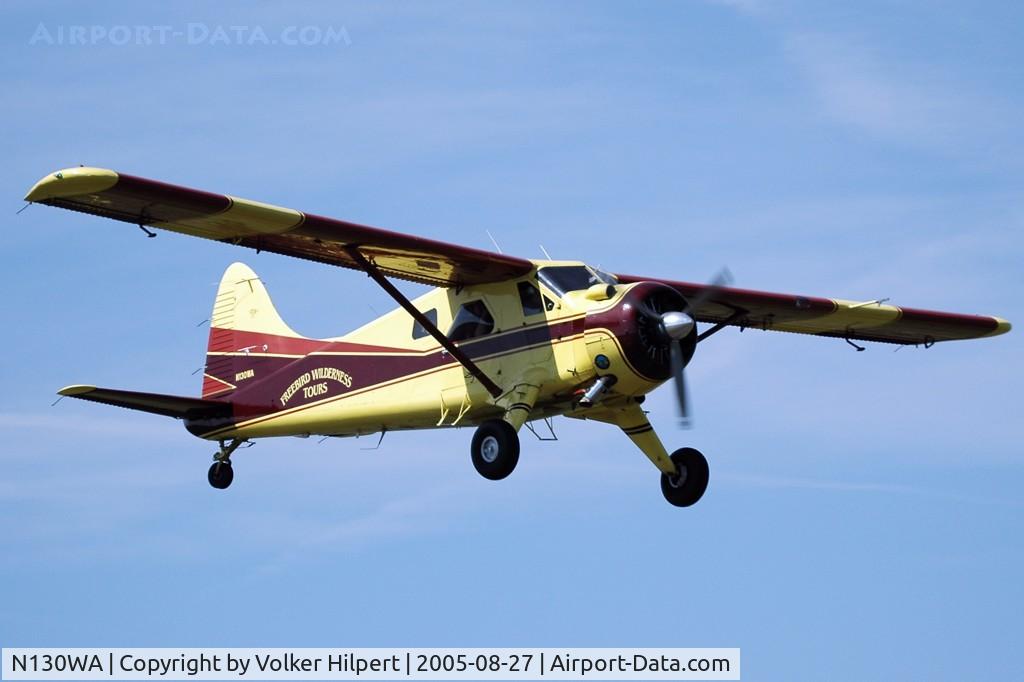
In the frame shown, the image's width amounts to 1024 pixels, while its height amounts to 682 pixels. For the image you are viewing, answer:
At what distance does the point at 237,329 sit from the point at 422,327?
5.01 metres

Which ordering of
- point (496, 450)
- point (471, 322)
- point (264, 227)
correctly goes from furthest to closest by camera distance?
point (471, 322)
point (496, 450)
point (264, 227)

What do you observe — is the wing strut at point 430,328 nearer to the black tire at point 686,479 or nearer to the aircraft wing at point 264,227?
the aircraft wing at point 264,227

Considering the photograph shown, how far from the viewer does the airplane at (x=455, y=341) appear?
20484mm

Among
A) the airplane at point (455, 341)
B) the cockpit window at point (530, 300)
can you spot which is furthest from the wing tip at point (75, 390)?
the cockpit window at point (530, 300)

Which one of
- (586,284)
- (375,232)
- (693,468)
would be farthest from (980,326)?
(375,232)

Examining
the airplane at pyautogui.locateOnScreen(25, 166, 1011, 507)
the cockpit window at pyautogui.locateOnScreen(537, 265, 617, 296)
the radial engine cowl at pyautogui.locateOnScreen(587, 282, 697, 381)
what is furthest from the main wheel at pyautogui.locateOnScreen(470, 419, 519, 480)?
the cockpit window at pyautogui.locateOnScreen(537, 265, 617, 296)

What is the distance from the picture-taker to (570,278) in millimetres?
21688

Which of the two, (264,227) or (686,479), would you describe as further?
(686,479)

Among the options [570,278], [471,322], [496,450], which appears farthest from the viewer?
[471,322]

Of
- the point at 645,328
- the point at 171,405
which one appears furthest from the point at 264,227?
the point at 171,405

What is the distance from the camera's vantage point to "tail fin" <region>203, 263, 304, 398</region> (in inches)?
1022

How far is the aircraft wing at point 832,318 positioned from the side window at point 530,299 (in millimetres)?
1816

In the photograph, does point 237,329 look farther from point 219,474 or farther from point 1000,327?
point 1000,327

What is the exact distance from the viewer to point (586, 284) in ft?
71.0
